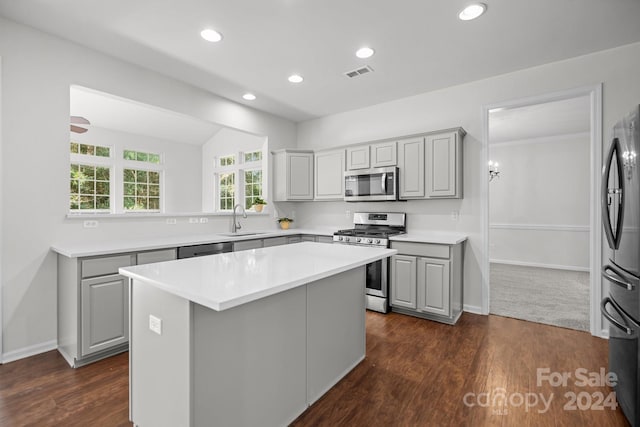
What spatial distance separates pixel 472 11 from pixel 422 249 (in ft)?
7.34

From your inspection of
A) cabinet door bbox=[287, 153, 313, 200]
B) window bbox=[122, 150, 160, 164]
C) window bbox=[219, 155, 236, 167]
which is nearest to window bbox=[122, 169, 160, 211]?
window bbox=[122, 150, 160, 164]

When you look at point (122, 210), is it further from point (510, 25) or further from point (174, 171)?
point (510, 25)

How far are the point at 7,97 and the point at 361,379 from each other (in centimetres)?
360

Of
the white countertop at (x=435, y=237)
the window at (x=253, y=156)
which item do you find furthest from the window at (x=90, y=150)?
the white countertop at (x=435, y=237)

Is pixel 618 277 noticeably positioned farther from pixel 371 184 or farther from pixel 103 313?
pixel 103 313

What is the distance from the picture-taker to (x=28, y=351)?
2.56 m

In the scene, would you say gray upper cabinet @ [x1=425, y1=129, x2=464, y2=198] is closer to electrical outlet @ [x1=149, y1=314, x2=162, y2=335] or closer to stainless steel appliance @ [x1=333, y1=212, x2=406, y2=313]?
stainless steel appliance @ [x1=333, y1=212, x2=406, y2=313]

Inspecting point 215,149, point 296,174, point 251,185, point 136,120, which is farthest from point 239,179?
point 296,174

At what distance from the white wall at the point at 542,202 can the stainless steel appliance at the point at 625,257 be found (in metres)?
4.86

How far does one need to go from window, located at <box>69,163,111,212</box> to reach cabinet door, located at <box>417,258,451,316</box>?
686 cm

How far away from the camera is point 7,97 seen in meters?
2.50

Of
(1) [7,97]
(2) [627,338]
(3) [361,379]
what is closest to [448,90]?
(2) [627,338]

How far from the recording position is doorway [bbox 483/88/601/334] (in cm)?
450

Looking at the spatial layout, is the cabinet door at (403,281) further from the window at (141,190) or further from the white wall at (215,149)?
the window at (141,190)
